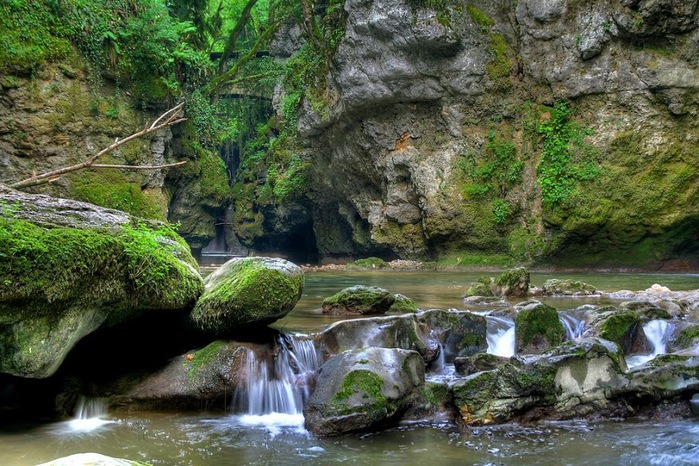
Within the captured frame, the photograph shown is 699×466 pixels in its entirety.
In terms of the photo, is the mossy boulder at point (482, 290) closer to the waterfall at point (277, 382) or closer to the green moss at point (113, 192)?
the waterfall at point (277, 382)

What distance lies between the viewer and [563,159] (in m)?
17.6

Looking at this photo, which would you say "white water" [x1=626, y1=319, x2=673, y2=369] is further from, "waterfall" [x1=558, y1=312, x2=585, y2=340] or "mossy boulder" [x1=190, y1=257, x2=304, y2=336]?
"mossy boulder" [x1=190, y1=257, x2=304, y2=336]

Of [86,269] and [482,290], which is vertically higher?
[86,269]

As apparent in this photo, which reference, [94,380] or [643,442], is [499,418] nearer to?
[643,442]

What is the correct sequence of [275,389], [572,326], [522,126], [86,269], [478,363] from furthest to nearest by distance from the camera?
[522,126]
[572,326]
[478,363]
[275,389]
[86,269]

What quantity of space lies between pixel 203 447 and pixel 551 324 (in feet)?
14.4

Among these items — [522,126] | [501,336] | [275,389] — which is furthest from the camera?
[522,126]

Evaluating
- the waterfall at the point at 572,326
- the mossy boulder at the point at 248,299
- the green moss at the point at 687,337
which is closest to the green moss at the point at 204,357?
the mossy boulder at the point at 248,299

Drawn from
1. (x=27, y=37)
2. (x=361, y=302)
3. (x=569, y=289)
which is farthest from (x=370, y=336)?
(x=27, y=37)

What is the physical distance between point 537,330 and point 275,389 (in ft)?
10.7

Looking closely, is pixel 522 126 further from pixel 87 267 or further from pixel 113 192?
pixel 87 267

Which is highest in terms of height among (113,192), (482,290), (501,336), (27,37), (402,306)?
(27,37)

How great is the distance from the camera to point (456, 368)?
19.3ft

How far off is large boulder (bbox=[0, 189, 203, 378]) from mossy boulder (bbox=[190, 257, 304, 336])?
27 centimetres
